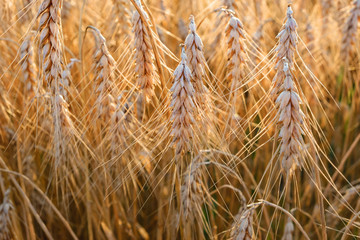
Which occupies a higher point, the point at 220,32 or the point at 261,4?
the point at 261,4

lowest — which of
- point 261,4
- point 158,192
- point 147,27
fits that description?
point 158,192

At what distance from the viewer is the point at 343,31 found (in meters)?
1.87

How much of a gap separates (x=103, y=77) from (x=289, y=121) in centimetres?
54

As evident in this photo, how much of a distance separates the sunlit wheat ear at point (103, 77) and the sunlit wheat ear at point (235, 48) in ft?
1.11

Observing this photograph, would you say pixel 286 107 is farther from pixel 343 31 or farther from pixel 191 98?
pixel 343 31

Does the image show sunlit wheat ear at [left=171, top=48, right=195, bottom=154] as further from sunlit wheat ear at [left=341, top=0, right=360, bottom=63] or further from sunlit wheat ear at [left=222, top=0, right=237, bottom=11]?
sunlit wheat ear at [left=341, top=0, right=360, bottom=63]

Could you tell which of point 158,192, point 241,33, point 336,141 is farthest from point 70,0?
point 336,141

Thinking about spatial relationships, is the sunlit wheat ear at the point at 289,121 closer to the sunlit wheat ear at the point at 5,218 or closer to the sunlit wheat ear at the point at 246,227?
the sunlit wheat ear at the point at 246,227

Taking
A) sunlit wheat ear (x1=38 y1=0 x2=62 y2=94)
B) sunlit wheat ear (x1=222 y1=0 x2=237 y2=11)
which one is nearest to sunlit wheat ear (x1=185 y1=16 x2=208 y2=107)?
sunlit wheat ear (x1=38 y1=0 x2=62 y2=94)

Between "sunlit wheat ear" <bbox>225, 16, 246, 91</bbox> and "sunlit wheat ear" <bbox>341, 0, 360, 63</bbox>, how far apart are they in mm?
763

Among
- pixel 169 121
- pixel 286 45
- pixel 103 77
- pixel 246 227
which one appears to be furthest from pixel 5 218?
pixel 286 45

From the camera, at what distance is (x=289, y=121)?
3.34ft

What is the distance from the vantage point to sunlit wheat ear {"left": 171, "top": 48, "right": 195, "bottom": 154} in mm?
1054

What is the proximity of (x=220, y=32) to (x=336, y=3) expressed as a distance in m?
0.78
